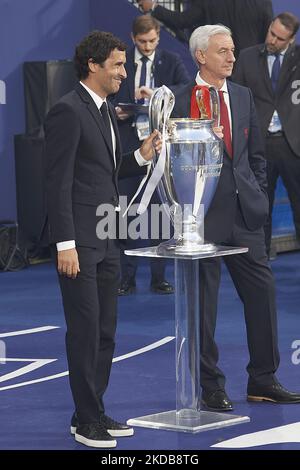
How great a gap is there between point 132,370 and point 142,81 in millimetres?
3432

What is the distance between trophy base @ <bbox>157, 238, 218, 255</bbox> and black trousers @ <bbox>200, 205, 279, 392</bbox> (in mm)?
525

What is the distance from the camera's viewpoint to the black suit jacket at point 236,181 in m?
6.74

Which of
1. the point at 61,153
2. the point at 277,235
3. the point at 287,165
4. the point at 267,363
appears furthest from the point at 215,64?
the point at 277,235

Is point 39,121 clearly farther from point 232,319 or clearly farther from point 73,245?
point 73,245

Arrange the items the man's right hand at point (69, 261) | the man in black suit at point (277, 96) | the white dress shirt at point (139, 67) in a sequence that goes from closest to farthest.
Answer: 1. the man's right hand at point (69, 261)
2. the white dress shirt at point (139, 67)
3. the man in black suit at point (277, 96)

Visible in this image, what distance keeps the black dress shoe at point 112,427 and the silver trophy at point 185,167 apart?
86cm

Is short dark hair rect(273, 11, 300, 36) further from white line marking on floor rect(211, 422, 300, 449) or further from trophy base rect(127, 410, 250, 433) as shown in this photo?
white line marking on floor rect(211, 422, 300, 449)

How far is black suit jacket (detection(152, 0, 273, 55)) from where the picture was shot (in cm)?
1143

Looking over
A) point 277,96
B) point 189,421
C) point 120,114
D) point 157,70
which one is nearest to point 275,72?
point 277,96

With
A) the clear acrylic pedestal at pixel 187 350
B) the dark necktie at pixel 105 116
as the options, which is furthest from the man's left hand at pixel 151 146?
the clear acrylic pedestal at pixel 187 350

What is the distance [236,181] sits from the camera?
267 inches

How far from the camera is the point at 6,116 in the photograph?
12.3 m

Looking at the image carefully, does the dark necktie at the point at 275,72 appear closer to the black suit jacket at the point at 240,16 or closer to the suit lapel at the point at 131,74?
the black suit jacket at the point at 240,16

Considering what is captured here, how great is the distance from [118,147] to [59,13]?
6756 mm
